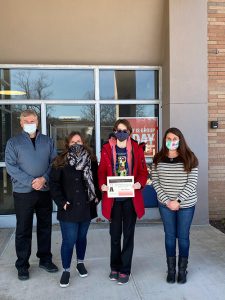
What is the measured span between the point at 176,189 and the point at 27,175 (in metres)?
1.72

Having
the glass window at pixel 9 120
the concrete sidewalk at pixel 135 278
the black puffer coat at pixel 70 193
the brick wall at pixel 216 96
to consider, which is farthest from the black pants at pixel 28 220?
the brick wall at pixel 216 96

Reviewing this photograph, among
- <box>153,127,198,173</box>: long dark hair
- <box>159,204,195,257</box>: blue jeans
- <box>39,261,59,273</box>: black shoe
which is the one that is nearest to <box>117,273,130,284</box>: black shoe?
<box>159,204,195,257</box>: blue jeans

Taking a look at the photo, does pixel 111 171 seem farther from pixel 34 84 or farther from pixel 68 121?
pixel 34 84

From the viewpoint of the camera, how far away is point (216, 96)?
7109 millimetres

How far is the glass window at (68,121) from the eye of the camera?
7.15 m

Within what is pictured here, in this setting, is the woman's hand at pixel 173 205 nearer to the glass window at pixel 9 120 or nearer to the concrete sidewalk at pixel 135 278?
the concrete sidewalk at pixel 135 278

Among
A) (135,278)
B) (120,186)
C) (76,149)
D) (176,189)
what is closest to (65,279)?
(135,278)

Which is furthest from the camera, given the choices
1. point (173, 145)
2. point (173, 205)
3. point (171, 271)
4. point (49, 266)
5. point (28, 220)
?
point (49, 266)

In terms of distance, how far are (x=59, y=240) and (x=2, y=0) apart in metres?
4.26

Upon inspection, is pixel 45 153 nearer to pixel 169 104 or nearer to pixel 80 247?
pixel 80 247

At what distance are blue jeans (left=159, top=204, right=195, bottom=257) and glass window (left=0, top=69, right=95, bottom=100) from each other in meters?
3.66

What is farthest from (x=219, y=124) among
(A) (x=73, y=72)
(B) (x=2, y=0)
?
(B) (x=2, y=0)

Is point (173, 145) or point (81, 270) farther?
point (81, 270)

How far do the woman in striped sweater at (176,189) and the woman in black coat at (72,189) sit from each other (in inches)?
30.9
